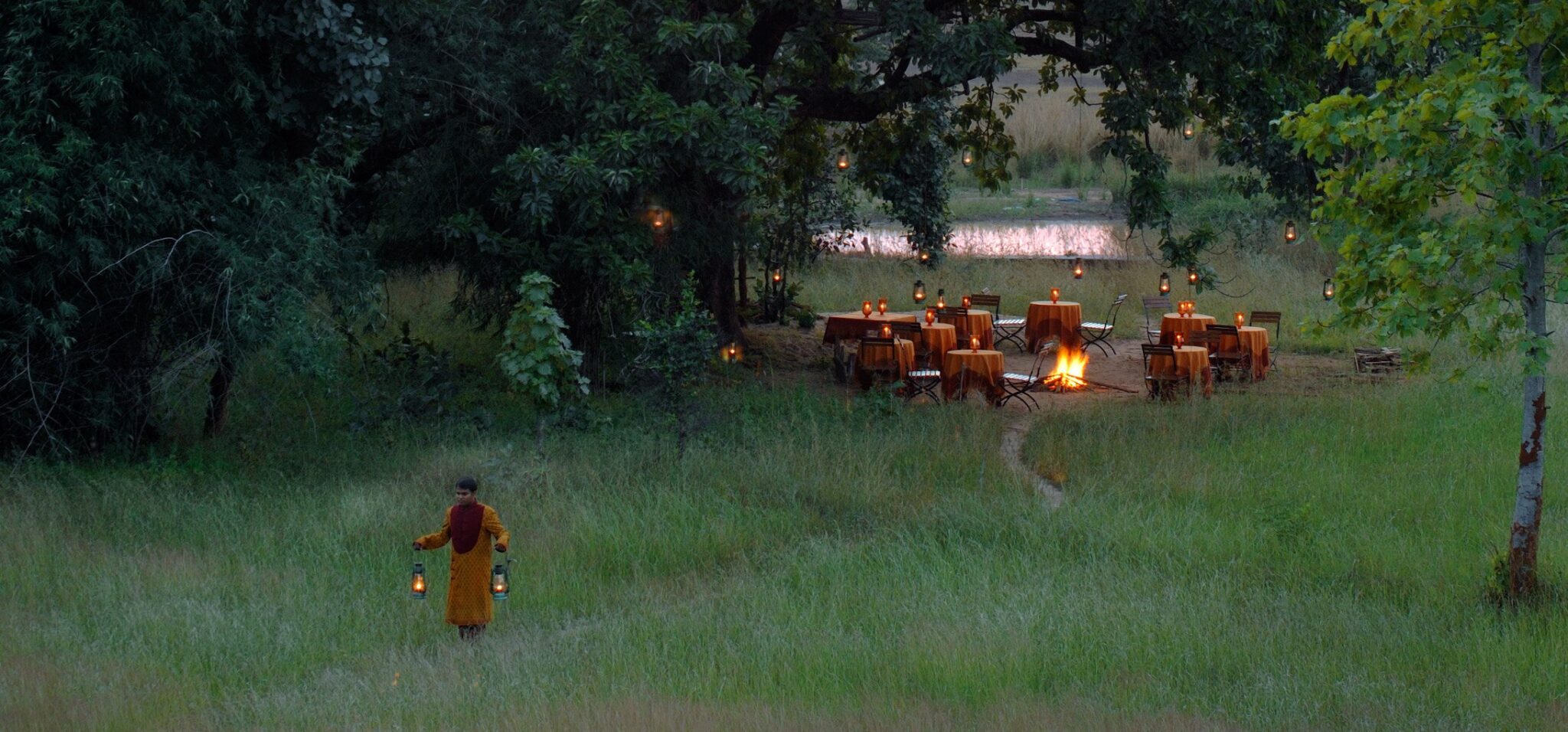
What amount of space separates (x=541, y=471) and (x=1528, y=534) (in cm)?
697

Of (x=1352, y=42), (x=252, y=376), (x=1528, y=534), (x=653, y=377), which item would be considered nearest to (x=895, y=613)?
(x=1528, y=534)

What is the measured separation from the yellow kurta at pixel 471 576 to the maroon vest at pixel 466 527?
0.02 meters

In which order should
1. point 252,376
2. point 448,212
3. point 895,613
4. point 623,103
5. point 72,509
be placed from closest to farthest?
point 895,613 < point 72,509 < point 623,103 < point 448,212 < point 252,376

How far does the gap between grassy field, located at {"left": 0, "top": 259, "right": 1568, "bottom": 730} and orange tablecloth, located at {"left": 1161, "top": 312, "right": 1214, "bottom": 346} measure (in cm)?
430

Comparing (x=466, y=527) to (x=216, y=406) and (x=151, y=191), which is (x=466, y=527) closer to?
(x=151, y=191)

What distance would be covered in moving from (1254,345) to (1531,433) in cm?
963

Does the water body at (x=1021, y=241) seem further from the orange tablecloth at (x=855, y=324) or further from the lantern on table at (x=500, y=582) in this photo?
the lantern on table at (x=500, y=582)

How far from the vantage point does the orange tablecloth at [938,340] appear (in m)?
18.0

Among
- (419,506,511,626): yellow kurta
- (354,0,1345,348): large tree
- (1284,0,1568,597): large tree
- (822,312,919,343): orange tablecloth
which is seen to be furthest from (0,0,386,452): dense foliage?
(822,312,919,343): orange tablecloth

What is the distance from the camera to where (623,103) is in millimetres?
13305

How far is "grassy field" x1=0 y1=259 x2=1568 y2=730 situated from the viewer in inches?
261

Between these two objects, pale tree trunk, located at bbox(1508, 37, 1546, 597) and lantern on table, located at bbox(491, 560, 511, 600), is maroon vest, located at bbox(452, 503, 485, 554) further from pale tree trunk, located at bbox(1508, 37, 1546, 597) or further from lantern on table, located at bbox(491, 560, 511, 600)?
pale tree trunk, located at bbox(1508, 37, 1546, 597)

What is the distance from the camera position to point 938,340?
18000mm

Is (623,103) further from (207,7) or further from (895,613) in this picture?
(895,613)
